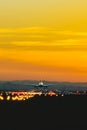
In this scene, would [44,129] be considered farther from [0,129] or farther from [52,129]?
[0,129]

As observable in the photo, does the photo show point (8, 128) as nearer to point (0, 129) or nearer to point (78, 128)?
point (0, 129)

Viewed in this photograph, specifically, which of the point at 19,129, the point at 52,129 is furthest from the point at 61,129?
the point at 19,129

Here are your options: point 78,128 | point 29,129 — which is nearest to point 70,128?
point 78,128

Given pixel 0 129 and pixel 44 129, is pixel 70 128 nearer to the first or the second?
pixel 44 129

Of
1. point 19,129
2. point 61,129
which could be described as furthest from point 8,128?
point 61,129

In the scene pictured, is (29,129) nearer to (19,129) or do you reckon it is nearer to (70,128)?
(19,129)

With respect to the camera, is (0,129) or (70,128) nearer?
(0,129)
